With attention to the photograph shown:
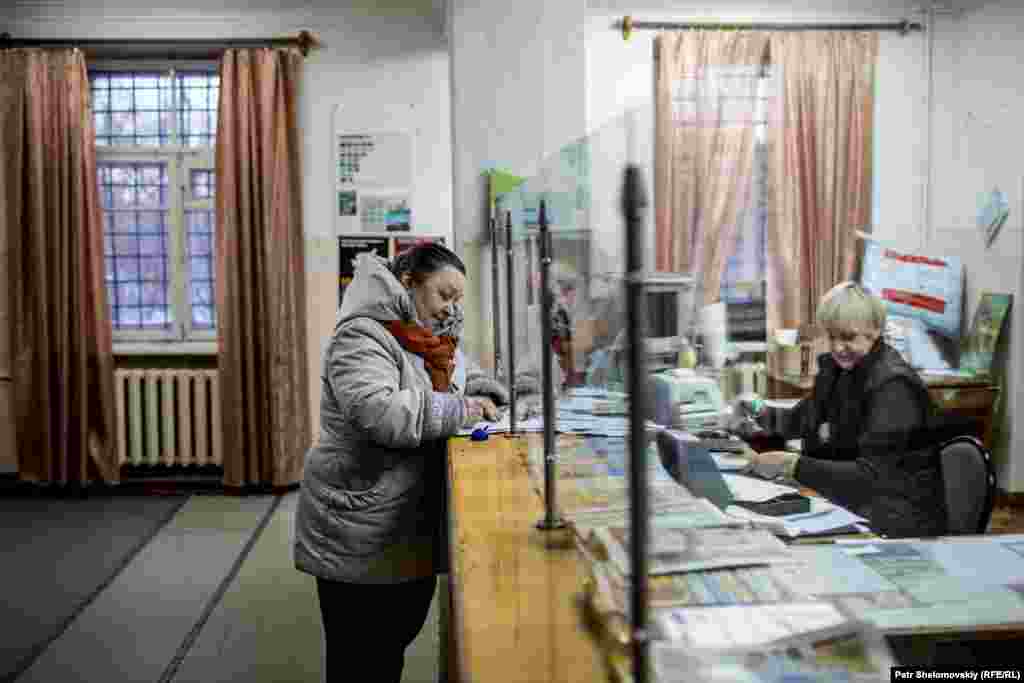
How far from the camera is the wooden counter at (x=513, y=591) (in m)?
1.21

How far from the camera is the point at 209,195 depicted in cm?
596

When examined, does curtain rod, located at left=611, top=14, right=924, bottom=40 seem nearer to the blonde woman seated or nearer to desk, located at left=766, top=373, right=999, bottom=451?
desk, located at left=766, top=373, right=999, bottom=451

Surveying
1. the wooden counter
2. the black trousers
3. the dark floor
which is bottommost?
the dark floor

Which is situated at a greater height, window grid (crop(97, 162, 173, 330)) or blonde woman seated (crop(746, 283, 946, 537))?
window grid (crop(97, 162, 173, 330))

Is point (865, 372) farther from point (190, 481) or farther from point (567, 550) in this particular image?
point (190, 481)

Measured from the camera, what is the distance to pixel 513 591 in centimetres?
148

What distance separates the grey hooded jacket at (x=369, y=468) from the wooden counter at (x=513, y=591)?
0.19 meters

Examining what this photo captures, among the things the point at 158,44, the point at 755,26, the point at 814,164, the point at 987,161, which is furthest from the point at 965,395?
the point at 158,44

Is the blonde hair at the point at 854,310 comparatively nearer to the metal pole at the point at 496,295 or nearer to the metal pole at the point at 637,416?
the metal pole at the point at 496,295

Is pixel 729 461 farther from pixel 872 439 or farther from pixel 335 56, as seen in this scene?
pixel 335 56

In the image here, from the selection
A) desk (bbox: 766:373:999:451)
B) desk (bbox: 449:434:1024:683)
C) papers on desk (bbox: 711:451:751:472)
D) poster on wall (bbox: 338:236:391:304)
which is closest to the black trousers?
desk (bbox: 449:434:1024:683)

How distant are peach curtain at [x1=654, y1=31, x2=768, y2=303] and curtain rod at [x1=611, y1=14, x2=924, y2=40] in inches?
2.7

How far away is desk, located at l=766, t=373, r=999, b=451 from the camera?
204 inches

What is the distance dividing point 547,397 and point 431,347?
27.1 inches
